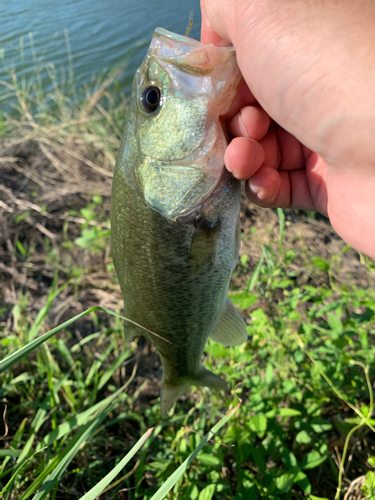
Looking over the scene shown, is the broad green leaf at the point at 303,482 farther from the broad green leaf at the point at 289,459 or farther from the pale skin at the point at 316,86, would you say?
the pale skin at the point at 316,86

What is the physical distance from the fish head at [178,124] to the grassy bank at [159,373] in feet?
2.66

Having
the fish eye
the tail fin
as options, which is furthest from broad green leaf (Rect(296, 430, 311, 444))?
the fish eye

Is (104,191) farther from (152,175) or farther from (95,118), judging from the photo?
(152,175)

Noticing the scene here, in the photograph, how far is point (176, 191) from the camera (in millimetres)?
1562

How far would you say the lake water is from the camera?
8.28m

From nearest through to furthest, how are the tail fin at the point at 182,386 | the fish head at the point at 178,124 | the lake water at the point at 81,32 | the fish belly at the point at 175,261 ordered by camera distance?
1. the fish head at the point at 178,124
2. the fish belly at the point at 175,261
3. the tail fin at the point at 182,386
4. the lake water at the point at 81,32

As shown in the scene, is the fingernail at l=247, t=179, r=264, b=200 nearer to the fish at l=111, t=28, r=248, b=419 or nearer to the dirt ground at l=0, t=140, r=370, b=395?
the fish at l=111, t=28, r=248, b=419

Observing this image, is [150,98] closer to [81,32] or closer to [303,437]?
[303,437]

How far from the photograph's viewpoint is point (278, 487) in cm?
163

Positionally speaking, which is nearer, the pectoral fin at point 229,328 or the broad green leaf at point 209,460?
the broad green leaf at point 209,460

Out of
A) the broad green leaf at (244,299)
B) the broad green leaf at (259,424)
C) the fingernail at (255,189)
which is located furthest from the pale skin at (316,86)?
the broad green leaf at (259,424)

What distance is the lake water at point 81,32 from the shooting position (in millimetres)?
8281

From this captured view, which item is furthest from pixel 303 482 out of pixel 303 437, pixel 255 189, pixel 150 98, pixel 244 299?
pixel 150 98

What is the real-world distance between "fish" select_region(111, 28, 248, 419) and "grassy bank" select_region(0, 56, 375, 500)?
0.46 meters
